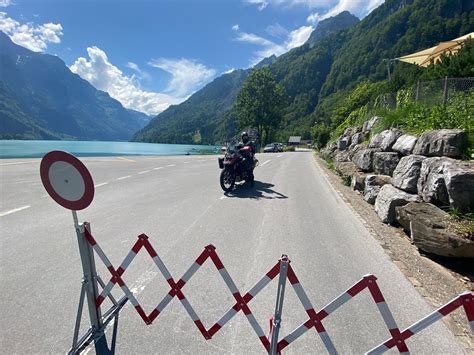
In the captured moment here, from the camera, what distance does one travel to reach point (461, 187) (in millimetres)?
4621

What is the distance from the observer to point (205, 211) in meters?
7.12

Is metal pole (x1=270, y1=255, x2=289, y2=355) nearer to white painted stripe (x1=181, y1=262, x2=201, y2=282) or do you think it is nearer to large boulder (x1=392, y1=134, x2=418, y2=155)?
white painted stripe (x1=181, y1=262, x2=201, y2=282)

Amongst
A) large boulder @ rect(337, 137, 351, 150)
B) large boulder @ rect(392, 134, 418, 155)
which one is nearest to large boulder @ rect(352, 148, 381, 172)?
large boulder @ rect(392, 134, 418, 155)

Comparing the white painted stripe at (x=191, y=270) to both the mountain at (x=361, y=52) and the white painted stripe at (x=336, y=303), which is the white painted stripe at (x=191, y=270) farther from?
the mountain at (x=361, y=52)

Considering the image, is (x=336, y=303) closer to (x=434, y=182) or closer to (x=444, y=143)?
(x=434, y=182)

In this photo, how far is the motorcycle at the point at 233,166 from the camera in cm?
970

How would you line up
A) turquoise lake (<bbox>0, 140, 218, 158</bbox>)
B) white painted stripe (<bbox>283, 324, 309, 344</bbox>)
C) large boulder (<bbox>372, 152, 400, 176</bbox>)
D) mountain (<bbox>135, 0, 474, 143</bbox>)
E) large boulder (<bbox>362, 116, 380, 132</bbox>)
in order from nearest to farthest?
white painted stripe (<bbox>283, 324, 309, 344</bbox>) → large boulder (<bbox>372, 152, 400, 176</bbox>) → large boulder (<bbox>362, 116, 380, 132</bbox>) → turquoise lake (<bbox>0, 140, 218, 158</bbox>) → mountain (<bbox>135, 0, 474, 143</bbox>)

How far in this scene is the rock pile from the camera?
4.46 metres

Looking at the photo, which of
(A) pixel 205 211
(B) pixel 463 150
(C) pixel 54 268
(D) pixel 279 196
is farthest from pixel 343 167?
(C) pixel 54 268

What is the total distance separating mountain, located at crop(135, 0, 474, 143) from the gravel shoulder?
207ft

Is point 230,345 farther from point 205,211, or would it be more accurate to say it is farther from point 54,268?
point 205,211

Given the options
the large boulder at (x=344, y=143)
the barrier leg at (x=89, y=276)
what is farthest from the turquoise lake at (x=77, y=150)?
the large boulder at (x=344, y=143)

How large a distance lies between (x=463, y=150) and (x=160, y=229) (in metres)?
6.45

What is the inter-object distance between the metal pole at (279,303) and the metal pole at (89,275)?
171 centimetres
